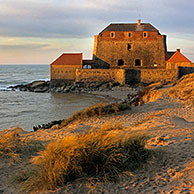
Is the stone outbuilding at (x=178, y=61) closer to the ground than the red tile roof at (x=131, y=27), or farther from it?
closer to the ground

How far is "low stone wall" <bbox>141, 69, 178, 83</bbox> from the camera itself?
2605 cm

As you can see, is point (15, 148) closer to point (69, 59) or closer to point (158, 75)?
point (158, 75)

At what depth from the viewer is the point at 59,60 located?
29.8 metres

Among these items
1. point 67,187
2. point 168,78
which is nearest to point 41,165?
point 67,187

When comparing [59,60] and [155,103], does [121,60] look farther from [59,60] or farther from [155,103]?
[155,103]

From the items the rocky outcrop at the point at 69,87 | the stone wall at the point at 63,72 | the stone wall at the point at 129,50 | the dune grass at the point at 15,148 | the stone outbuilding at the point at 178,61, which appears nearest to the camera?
the dune grass at the point at 15,148

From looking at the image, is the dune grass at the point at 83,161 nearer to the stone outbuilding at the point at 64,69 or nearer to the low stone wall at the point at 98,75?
the low stone wall at the point at 98,75

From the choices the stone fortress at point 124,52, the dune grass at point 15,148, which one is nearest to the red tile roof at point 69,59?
the stone fortress at point 124,52

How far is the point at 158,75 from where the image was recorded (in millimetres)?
26625

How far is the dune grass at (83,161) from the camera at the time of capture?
3.67m

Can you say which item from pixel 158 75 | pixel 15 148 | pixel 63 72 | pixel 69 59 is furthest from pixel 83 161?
pixel 69 59

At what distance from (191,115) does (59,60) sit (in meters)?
22.2

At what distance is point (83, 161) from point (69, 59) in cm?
2692

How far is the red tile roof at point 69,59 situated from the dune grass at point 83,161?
25934 millimetres
